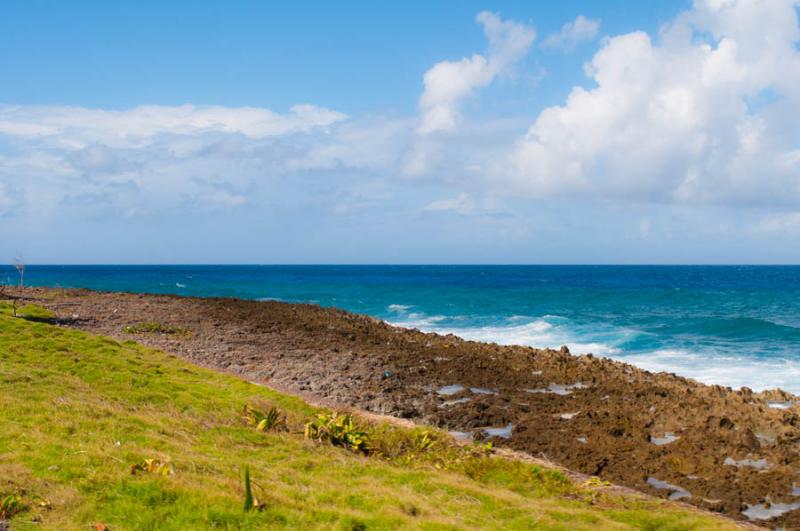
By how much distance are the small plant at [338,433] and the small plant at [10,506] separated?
5.77 meters

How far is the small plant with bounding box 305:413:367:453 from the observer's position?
12.4 meters

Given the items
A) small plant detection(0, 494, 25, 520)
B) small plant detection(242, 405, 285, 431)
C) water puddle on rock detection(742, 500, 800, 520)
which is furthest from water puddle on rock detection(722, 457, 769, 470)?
small plant detection(0, 494, 25, 520)

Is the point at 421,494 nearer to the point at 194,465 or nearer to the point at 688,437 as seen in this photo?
the point at 194,465

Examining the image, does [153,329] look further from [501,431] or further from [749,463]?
[749,463]

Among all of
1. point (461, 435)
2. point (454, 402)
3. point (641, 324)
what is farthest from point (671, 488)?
point (641, 324)

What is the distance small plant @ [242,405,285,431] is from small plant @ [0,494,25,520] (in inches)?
216

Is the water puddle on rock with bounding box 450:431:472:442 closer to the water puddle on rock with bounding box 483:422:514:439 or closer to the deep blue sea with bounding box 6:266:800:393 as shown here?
the water puddle on rock with bounding box 483:422:514:439

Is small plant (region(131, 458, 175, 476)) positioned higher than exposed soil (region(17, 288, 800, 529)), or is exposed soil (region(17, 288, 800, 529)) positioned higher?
small plant (region(131, 458, 175, 476))

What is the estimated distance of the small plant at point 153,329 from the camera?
27672mm

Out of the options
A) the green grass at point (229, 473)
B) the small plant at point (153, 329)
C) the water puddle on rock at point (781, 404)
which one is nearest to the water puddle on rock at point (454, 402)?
the green grass at point (229, 473)

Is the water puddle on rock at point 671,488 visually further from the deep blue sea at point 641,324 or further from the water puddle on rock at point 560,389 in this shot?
the deep blue sea at point 641,324

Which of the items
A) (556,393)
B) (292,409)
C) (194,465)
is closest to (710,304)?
(556,393)

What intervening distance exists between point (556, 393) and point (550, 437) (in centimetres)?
451

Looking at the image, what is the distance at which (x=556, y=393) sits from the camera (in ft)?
60.6
